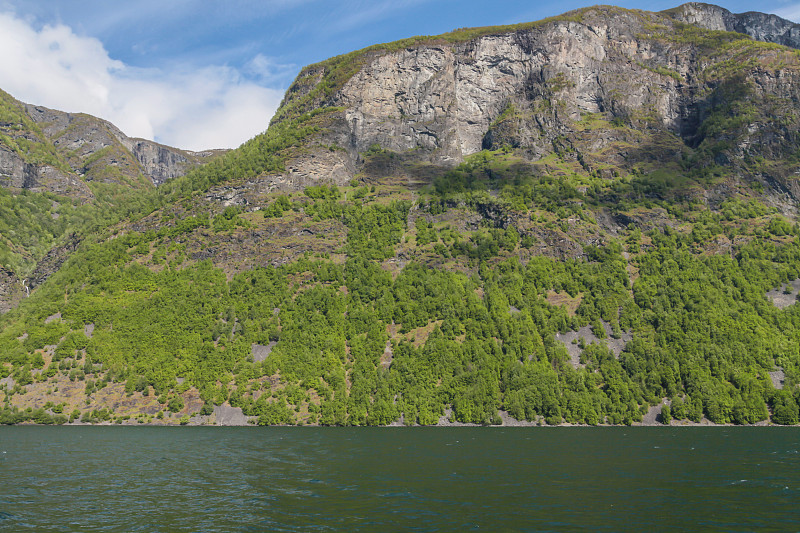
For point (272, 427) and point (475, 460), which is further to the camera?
point (272, 427)

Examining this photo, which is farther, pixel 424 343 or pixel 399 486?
pixel 424 343

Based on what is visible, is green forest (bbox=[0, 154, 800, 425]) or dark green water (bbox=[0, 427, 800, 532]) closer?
dark green water (bbox=[0, 427, 800, 532])

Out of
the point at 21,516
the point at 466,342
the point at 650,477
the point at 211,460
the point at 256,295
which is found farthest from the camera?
the point at 256,295

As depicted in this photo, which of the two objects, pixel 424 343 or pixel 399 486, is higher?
pixel 424 343

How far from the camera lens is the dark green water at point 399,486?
40.1 m

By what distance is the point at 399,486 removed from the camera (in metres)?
54.4

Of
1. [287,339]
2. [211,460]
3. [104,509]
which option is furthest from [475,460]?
[287,339]

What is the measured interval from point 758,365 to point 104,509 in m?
173

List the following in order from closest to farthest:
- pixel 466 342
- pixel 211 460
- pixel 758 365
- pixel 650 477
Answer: pixel 650 477 → pixel 211 460 → pixel 758 365 → pixel 466 342

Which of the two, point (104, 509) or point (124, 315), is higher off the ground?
point (124, 315)

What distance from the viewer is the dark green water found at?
40.1 meters

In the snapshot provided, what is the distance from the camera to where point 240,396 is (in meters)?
148

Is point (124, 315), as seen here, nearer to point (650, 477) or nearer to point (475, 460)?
point (475, 460)

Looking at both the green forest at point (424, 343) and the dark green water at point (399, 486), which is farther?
Answer: the green forest at point (424, 343)
